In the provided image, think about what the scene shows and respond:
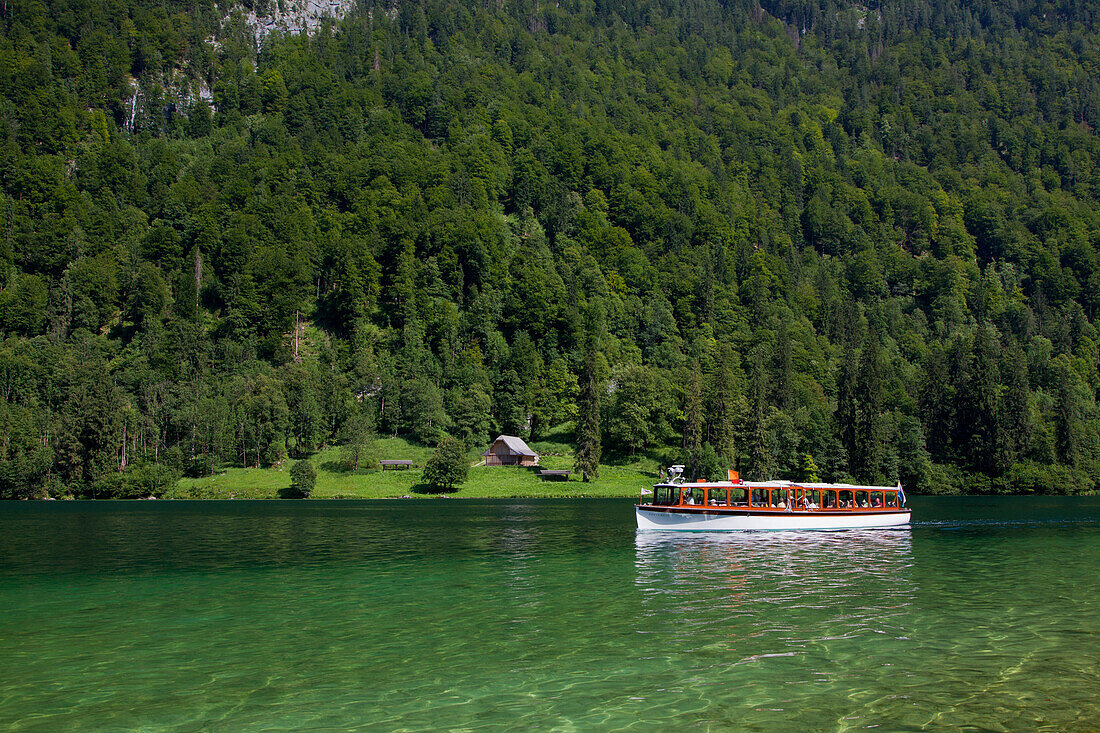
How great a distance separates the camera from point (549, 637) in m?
24.9

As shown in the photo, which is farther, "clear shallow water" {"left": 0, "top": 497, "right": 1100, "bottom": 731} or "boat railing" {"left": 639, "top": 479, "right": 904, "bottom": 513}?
"boat railing" {"left": 639, "top": 479, "right": 904, "bottom": 513}

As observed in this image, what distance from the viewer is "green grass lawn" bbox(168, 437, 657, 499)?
5231 inches

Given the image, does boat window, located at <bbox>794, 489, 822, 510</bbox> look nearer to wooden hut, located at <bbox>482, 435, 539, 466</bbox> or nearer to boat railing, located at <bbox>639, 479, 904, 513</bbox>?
boat railing, located at <bbox>639, 479, 904, 513</bbox>

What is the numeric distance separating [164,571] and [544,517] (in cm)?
4733

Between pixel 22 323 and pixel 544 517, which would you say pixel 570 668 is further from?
pixel 22 323

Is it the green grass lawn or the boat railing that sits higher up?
the boat railing

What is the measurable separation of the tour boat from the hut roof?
86.5 metres

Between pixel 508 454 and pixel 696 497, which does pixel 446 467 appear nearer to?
pixel 508 454

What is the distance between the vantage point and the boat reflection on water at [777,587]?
26.2 meters

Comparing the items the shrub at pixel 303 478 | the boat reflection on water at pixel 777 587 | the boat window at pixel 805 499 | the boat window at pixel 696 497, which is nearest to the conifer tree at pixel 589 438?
the shrub at pixel 303 478

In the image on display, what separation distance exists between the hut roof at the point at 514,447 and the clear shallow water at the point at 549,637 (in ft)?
342

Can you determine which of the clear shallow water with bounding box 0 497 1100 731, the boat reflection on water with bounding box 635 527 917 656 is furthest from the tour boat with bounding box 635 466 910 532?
the clear shallow water with bounding box 0 497 1100 731

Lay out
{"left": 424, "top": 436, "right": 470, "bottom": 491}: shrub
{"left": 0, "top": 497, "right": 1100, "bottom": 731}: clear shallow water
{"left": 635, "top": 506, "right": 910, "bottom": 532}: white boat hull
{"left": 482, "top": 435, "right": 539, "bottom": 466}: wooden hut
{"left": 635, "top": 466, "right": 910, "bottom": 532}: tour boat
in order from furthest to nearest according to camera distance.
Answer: {"left": 482, "top": 435, "right": 539, "bottom": 466}: wooden hut
{"left": 424, "top": 436, "right": 470, "bottom": 491}: shrub
{"left": 635, "top": 466, "right": 910, "bottom": 532}: tour boat
{"left": 635, "top": 506, "right": 910, "bottom": 532}: white boat hull
{"left": 0, "top": 497, "right": 1100, "bottom": 731}: clear shallow water

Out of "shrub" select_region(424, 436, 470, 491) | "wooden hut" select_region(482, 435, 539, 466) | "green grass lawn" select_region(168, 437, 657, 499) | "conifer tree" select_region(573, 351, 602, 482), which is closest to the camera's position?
"shrub" select_region(424, 436, 470, 491)
